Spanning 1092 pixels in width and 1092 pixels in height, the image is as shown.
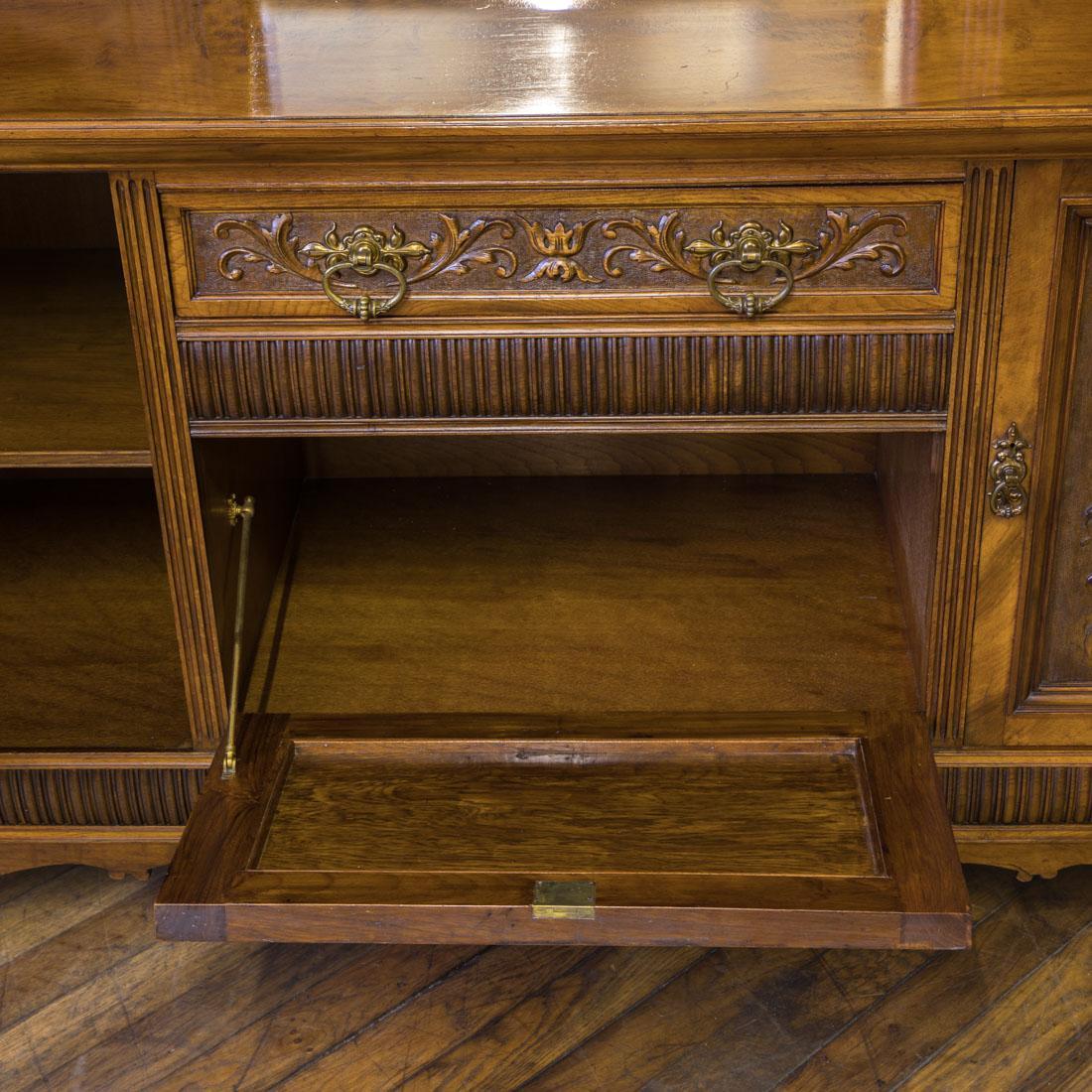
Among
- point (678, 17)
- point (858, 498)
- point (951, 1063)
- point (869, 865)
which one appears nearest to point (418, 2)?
point (678, 17)

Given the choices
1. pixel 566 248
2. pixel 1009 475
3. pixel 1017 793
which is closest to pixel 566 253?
pixel 566 248

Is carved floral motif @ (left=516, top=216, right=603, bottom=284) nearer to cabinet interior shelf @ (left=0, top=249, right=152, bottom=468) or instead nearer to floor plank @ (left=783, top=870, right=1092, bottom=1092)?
cabinet interior shelf @ (left=0, top=249, right=152, bottom=468)

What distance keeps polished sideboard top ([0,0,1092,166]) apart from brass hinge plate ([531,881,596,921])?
452 mm

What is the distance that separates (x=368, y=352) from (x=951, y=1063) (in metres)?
0.66

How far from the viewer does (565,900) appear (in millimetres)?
866

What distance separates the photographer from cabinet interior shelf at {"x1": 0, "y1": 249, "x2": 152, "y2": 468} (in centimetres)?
101

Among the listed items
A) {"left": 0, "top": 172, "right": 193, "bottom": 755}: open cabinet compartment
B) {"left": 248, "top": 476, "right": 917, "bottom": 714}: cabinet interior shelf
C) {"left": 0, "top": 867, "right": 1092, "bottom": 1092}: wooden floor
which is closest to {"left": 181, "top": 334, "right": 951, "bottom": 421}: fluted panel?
{"left": 0, "top": 172, "right": 193, "bottom": 755}: open cabinet compartment

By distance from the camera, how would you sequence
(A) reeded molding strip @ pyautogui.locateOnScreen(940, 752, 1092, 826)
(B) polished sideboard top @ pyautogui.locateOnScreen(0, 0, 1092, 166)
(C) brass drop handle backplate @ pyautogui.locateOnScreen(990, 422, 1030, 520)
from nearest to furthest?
(B) polished sideboard top @ pyautogui.locateOnScreen(0, 0, 1092, 166)
(C) brass drop handle backplate @ pyautogui.locateOnScreen(990, 422, 1030, 520)
(A) reeded molding strip @ pyautogui.locateOnScreen(940, 752, 1092, 826)

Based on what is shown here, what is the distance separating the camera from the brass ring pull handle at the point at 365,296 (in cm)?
92

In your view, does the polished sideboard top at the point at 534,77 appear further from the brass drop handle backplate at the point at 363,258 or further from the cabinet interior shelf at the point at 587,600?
the cabinet interior shelf at the point at 587,600

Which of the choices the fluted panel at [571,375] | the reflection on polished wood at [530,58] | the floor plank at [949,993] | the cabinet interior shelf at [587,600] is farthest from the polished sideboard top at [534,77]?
the floor plank at [949,993]

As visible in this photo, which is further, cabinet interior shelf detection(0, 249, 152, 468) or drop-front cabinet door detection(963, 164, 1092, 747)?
cabinet interior shelf detection(0, 249, 152, 468)

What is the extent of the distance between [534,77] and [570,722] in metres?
0.45

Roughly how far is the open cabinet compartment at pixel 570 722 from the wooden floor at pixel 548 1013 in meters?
0.21
